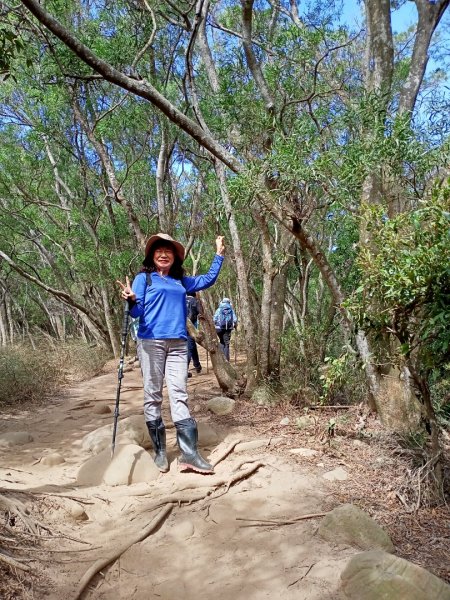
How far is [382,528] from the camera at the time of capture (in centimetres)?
304

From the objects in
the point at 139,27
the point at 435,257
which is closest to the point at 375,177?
the point at 435,257

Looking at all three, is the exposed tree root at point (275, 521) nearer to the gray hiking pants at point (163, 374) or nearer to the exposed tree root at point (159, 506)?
the exposed tree root at point (159, 506)

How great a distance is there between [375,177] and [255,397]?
12.1 ft

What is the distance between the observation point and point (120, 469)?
157 inches

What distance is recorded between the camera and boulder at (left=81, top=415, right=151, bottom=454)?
4840 mm

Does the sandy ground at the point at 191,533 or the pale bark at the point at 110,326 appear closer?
the sandy ground at the point at 191,533

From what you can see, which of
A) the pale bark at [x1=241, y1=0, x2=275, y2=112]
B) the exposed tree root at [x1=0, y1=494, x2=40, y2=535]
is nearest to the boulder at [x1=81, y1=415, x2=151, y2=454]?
the exposed tree root at [x1=0, y1=494, x2=40, y2=535]

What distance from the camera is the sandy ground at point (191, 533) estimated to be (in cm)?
254

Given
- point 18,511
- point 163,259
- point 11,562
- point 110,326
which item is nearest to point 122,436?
point 18,511

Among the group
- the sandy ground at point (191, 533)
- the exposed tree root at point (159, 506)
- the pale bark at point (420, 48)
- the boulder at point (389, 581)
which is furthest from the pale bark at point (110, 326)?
the boulder at point (389, 581)

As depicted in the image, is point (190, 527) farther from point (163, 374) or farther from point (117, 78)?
point (117, 78)

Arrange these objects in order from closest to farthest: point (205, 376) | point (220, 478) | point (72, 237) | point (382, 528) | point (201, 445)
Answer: point (382, 528), point (220, 478), point (201, 445), point (205, 376), point (72, 237)

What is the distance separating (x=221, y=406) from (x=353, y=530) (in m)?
3.73

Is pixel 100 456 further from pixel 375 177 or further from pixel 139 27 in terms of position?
pixel 139 27
